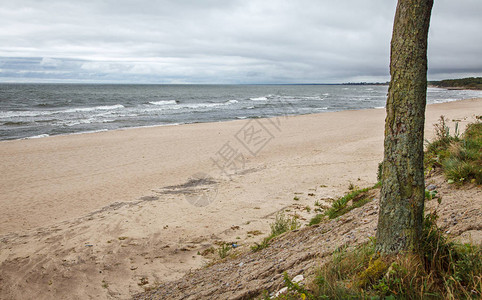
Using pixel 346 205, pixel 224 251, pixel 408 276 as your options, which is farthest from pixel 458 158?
pixel 224 251

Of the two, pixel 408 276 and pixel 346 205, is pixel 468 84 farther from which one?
pixel 408 276

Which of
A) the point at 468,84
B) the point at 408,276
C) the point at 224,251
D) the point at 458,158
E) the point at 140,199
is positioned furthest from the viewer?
the point at 468,84

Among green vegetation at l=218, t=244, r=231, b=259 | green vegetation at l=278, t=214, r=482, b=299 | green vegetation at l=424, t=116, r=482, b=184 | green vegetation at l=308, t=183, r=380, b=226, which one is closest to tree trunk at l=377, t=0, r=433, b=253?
green vegetation at l=278, t=214, r=482, b=299

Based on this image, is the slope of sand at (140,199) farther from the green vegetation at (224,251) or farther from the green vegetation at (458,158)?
the green vegetation at (458,158)

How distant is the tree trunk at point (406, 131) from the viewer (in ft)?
8.81

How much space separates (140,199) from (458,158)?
756 cm

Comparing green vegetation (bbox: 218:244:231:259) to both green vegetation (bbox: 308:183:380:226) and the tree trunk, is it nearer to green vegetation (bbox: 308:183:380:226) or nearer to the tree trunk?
green vegetation (bbox: 308:183:380:226)

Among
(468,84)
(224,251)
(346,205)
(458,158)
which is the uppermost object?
(468,84)

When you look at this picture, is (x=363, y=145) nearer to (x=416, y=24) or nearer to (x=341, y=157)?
(x=341, y=157)

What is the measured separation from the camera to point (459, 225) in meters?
3.59

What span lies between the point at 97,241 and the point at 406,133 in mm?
6120

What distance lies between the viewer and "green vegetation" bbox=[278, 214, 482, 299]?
2588 millimetres

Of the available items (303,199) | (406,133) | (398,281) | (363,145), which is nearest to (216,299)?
(398,281)

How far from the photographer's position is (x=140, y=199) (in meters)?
9.27
